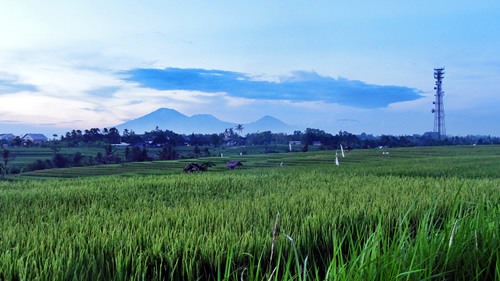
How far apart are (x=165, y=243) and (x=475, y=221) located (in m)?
1.79

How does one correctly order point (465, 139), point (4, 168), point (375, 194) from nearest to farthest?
point (375, 194) < point (4, 168) < point (465, 139)

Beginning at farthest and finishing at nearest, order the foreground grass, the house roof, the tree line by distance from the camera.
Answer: the house roof
the tree line
the foreground grass

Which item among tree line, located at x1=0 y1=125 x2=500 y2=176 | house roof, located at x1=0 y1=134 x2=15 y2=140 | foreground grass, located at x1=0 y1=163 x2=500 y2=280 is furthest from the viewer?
house roof, located at x1=0 y1=134 x2=15 y2=140

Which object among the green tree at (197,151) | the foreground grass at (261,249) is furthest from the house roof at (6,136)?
the foreground grass at (261,249)

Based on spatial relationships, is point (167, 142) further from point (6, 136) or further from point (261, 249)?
point (261, 249)

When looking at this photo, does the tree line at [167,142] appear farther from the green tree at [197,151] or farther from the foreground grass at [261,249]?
the foreground grass at [261,249]

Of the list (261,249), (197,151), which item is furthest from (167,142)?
(261,249)

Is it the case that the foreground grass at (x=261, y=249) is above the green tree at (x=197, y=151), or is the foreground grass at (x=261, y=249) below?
below

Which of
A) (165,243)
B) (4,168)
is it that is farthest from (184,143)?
(165,243)

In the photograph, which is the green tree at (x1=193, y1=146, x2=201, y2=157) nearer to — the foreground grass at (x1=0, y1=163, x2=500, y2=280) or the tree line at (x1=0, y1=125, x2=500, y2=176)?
the tree line at (x1=0, y1=125, x2=500, y2=176)

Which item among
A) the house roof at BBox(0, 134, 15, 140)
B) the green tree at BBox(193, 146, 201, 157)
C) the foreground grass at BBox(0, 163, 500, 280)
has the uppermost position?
the house roof at BBox(0, 134, 15, 140)

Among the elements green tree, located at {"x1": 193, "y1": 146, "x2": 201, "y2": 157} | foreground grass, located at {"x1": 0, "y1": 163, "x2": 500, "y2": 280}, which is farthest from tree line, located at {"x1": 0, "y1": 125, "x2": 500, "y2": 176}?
foreground grass, located at {"x1": 0, "y1": 163, "x2": 500, "y2": 280}

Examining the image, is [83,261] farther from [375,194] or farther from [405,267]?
[375,194]

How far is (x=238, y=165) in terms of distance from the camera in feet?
63.5
